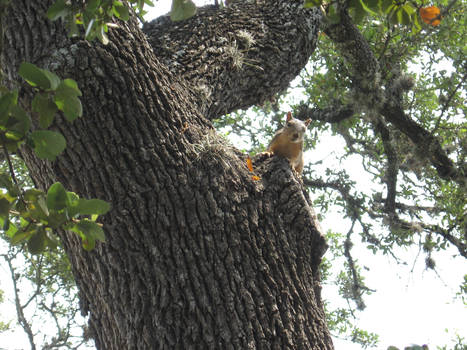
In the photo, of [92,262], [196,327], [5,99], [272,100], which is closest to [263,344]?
[196,327]

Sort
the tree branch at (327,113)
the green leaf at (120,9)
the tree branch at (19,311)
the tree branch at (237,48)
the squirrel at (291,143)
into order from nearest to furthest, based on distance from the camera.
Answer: the green leaf at (120,9)
the tree branch at (237,48)
the squirrel at (291,143)
the tree branch at (327,113)
the tree branch at (19,311)

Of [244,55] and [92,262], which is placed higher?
[244,55]

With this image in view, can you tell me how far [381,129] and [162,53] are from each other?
2.67 metres

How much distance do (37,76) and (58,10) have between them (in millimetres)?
276

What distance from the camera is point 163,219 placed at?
1.82 metres

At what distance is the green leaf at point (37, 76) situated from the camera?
110 centimetres

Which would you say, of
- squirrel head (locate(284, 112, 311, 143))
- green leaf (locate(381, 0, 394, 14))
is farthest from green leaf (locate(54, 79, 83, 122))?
squirrel head (locate(284, 112, 311, 143))

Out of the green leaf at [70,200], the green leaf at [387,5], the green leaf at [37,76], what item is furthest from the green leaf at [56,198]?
the green leaf at [387,5]

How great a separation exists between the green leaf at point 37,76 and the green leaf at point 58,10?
244 millimetres

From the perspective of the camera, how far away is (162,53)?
267cm

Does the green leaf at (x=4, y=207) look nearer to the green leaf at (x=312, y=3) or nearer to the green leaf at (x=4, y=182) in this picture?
the green leaf at (x=4, y=182)

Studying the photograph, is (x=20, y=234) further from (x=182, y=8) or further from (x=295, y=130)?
(x=295, y=130)

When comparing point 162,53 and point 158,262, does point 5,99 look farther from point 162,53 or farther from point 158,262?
point 162,53

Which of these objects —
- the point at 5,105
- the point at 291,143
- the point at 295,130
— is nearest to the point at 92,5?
the point at 5,105
